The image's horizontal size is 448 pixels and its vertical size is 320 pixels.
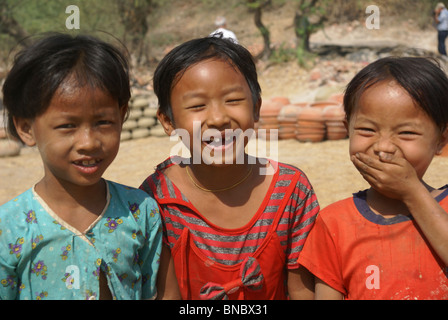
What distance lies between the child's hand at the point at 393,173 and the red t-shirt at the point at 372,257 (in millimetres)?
149

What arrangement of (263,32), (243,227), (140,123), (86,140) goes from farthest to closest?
(263,32) < (140,123) < (243,227) < (86,140)

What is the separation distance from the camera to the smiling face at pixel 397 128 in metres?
1.70

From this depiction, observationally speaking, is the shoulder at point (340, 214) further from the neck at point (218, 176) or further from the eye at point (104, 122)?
the eye at point (104, 122)

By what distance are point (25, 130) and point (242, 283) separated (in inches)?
39.9

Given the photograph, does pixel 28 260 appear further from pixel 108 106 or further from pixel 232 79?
pixel 232 79

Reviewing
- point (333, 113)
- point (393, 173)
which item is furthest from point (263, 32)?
point (393, 173)

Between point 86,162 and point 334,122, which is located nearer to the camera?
point 86,162

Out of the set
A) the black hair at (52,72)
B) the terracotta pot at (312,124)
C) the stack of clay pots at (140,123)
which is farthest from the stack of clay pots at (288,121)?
the black hair at (52,72)

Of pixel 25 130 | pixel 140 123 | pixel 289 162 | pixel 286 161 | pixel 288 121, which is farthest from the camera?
pixel 140 123

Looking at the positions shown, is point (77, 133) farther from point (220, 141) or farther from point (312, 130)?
point (312, 130)

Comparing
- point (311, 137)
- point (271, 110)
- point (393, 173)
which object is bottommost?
point (393, 173)

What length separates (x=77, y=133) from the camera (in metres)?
1.65

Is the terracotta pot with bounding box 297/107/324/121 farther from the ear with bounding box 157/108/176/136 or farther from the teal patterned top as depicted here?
the teal patterned top

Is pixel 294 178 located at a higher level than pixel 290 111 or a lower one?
lower
